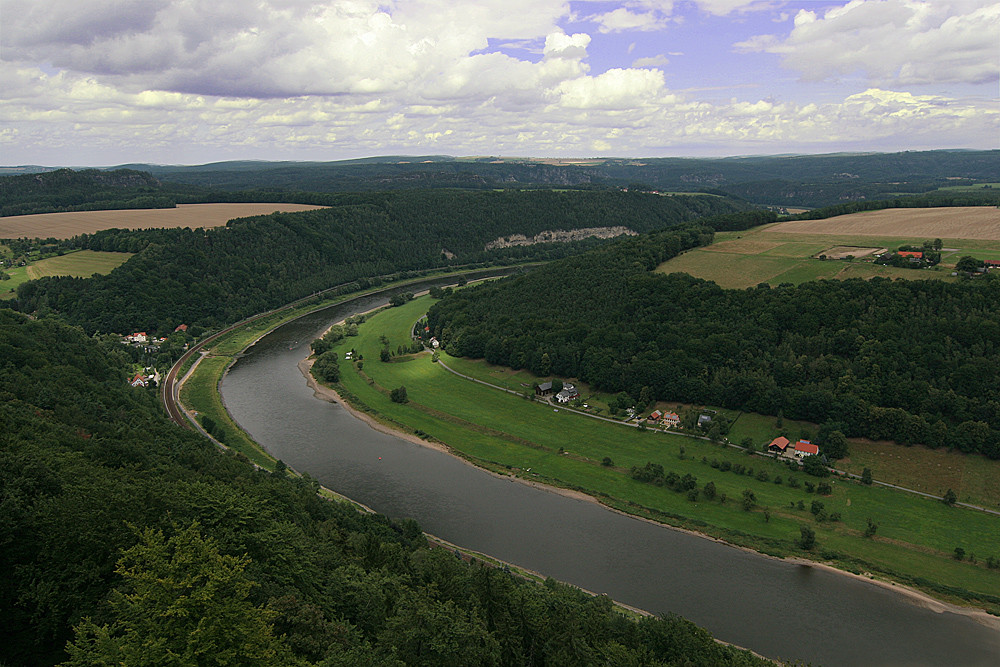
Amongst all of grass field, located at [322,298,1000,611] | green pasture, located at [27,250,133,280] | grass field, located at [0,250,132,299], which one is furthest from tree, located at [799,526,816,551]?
grass field, located at [0,250,132,299]

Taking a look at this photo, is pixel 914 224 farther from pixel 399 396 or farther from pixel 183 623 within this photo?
pixel 183 623

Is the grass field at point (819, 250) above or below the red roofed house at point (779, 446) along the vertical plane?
above

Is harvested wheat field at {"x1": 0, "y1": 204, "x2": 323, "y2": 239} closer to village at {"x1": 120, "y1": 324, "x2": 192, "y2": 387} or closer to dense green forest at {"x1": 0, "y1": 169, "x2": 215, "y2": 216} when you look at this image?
dense green forest at {"x1": 0, "y1": 169, "x2": 215, "y2": 216}

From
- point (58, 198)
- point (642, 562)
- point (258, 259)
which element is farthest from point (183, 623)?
point (58, 198)

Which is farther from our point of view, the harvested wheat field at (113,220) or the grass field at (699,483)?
the harvested wheat field at (113,220)

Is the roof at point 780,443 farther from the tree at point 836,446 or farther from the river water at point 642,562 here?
the river water at point 642,562

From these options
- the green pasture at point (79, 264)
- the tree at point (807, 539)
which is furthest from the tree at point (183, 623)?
the green pasture at point (79, 264)
